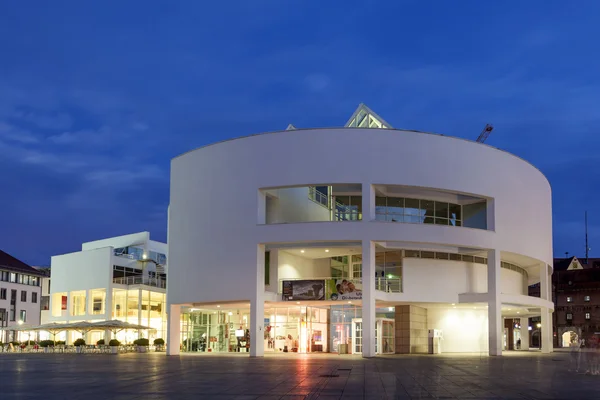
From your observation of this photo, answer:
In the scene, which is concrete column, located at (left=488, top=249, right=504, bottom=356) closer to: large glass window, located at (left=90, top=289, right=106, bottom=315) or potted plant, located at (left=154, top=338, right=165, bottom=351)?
potted plant, located at (left=154, top=338, right=165, bottom=351)

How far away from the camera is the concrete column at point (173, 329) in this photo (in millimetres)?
56156

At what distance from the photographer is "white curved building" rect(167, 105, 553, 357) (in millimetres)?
50469

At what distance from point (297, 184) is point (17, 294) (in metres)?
70.9

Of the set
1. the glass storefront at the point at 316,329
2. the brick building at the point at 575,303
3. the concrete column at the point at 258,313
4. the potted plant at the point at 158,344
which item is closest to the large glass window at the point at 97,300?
the potted plant at the point at 158,344

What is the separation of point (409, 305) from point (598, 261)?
4366 inches

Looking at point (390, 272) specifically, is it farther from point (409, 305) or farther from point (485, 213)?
point (485, 213)

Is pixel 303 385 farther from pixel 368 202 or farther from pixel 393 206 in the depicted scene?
pixel 393 206

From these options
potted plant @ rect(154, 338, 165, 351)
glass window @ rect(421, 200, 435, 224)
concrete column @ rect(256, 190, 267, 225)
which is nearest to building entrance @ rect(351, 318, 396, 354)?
glass window @ rect(421, 200, 435, 224)

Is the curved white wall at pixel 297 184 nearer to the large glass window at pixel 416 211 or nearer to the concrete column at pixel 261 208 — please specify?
the concrete column at pixel 261 208

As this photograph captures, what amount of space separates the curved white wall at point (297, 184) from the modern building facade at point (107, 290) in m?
24.7

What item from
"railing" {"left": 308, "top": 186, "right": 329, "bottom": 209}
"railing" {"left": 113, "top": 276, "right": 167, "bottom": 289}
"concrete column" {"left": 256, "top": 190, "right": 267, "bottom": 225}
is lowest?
"railing" {"left": 113, "top": 276, "right": 167, "bottom": 289}

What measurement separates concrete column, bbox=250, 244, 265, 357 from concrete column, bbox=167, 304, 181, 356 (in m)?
8.46

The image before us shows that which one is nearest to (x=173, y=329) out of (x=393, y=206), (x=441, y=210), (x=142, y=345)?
(x=142, y=345)

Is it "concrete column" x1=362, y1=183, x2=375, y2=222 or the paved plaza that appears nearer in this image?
the paved plaza
